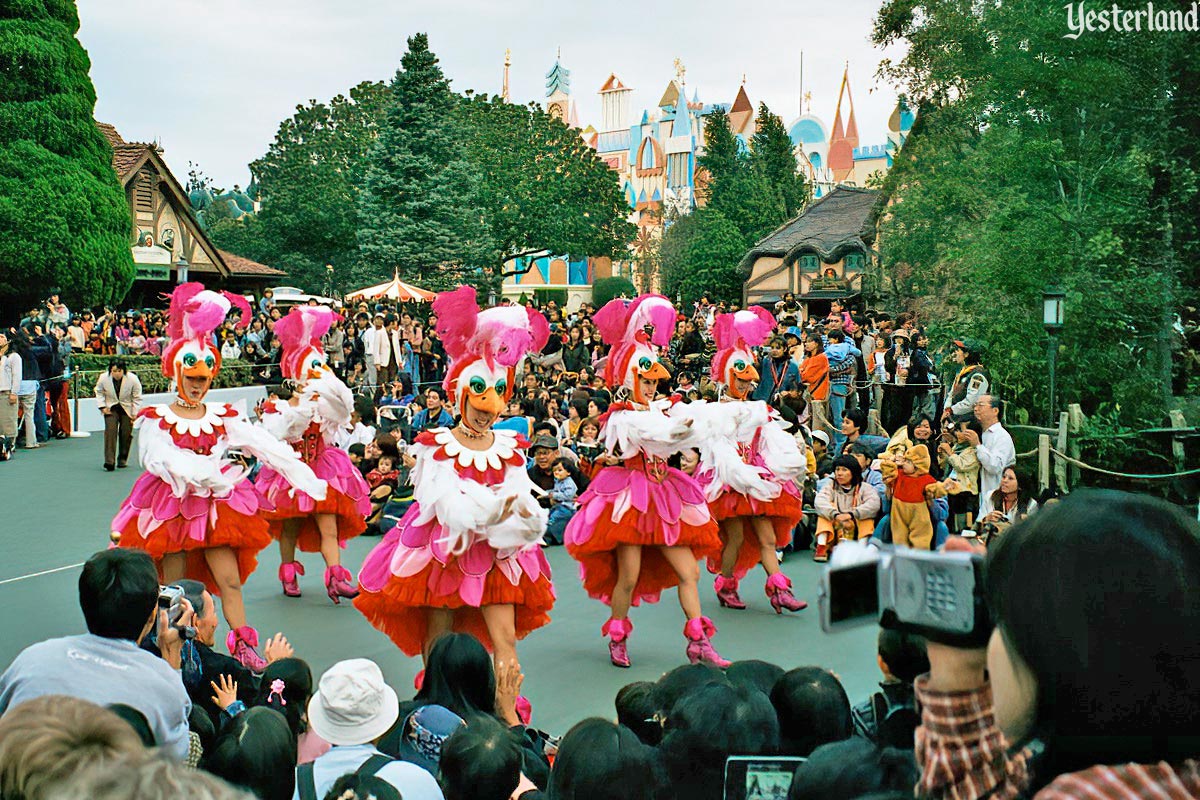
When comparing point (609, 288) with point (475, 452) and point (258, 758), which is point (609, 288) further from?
point (258, 758)

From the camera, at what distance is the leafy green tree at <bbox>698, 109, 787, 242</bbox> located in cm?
3947

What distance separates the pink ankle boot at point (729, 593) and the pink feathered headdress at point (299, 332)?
3.24m

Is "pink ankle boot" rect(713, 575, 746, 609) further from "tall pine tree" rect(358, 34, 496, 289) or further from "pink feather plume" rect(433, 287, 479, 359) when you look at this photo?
"tall pine tree" rect(358, 34, 496, 289)

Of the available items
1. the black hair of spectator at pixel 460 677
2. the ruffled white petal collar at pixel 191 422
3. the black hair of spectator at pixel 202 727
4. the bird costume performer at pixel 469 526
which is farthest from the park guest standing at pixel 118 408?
the black hair of spectator at pixel 460 677

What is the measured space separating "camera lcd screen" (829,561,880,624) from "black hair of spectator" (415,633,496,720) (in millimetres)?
2594

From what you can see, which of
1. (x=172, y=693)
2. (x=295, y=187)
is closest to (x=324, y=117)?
(x=295, y=187)

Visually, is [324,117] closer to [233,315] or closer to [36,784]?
[233,315]

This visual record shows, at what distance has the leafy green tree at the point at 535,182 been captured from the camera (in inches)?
1451

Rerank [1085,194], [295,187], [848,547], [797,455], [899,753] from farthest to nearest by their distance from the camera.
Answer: [295,187] → [1085,194] → [797,455] → [899,753] → [848,547]

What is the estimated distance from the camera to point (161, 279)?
31.9 m

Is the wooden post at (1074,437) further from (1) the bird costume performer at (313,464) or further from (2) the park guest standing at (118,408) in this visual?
(2) the park guest standing at (118,408)

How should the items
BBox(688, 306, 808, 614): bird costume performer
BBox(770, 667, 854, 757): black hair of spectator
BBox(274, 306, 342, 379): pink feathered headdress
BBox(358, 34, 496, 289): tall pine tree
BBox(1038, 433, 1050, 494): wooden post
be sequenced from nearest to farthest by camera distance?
BBox(770, 667, 854, 757): black hair of spectator, BBox(688, 306, 808, 614): bird costume performer, BBox(274, 306, 342, 379): pink feathered headdress, BBox(1038, 433, 1050, 494): wooden post, BBox(358, 34, 496, 289): tall pine tree

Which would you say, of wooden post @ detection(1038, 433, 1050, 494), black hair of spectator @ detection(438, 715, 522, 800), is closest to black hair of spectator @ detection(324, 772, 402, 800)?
black hair of spectator @ detection(438, 715, 522, 800)

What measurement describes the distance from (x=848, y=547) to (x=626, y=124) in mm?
69568
